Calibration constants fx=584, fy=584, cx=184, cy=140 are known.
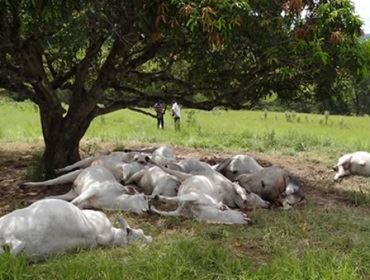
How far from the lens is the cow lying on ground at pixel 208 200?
6191 millimetres

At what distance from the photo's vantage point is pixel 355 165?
943cm

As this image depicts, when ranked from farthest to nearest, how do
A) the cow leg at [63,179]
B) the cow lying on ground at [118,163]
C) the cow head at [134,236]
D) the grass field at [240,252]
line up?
the cow lying on ground at [118,163] → the cow leg at [63,179] → the cow head at [134,236] → the grass field at [240,252]

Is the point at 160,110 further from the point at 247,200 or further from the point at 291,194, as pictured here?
the point at 247,200

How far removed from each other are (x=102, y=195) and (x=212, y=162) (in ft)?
12.1

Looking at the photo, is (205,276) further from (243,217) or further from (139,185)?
(139,185)

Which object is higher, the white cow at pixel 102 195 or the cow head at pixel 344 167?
the white cow at pixel 102 195

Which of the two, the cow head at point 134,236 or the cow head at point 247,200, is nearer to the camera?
the cow head at point 134,236

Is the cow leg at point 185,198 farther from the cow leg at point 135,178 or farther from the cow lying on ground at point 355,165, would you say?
the cow lying on ground at point 355,165

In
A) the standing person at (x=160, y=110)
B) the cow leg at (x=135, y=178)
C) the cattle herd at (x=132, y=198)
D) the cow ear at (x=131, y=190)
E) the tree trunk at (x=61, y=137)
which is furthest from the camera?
the standing person at (x=160, y=110)

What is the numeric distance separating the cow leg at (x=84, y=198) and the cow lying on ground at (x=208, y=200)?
68 centimetres

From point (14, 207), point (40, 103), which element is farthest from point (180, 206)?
point (40, 103)

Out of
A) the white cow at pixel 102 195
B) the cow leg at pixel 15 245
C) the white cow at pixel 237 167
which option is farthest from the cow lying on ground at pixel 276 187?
the cow leg at pixel 15 245

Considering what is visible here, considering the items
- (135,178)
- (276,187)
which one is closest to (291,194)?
(276,187)

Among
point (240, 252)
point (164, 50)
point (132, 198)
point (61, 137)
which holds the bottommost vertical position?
point (240, 252)
